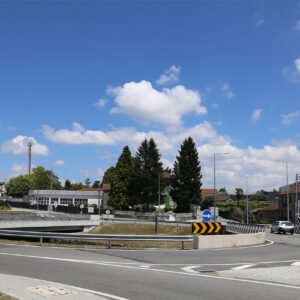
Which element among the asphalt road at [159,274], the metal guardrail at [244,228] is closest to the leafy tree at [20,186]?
the metal guardrail at [244,228]

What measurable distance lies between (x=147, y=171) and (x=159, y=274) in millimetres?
69369

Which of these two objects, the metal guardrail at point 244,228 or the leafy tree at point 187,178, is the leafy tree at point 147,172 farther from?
the metal guardrail at point 244,228

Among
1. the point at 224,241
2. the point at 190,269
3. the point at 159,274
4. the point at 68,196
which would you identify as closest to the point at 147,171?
the point at 68,196

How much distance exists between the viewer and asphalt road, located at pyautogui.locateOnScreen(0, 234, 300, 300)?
28.3ft

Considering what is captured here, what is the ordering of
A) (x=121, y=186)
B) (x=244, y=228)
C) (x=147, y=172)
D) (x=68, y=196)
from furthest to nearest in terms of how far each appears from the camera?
(x=68, y=196)
(x=121, y=186)
(x=147, y=172)
(x=244, y=228)

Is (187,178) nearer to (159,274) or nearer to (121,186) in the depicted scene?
(121,186)

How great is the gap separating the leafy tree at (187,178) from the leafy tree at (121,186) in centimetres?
985

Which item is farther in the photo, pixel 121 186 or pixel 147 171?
pixel 121 186

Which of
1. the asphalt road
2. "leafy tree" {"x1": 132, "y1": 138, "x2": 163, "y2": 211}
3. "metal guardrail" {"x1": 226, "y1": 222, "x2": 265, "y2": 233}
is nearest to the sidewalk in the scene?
the asphalt road

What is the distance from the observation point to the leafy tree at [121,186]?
3228 inches

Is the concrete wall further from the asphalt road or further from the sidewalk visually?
the sidewalk

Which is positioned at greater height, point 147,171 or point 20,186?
point 147,171

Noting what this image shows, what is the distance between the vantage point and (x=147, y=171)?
8062cm

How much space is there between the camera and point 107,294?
8195 millimetres
